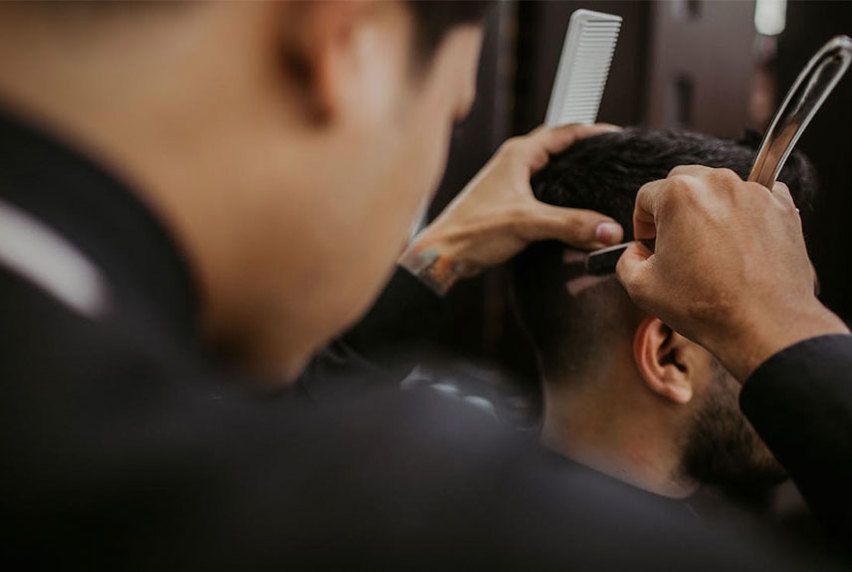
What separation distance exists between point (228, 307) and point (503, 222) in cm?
70

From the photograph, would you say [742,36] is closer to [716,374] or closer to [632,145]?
[632,145]

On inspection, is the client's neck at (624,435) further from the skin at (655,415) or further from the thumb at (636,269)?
the thumb at (636,269)

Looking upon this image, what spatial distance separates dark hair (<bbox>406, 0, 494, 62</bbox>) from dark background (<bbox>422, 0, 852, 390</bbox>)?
0.51 meters

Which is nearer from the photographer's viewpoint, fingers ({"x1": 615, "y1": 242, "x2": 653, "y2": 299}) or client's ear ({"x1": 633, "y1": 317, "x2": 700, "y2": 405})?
fingers ({"x1": 615, "y1": 242, "x2": 653, "y2": 299})

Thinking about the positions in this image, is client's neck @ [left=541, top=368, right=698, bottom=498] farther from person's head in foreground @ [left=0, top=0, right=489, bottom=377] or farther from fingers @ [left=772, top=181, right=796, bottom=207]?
person's head in foreground @ [left=0, top=0, right=489, bottom=377]

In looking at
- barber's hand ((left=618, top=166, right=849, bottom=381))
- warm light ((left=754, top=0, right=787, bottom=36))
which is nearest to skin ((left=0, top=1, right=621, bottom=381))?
barber's hand ((left=618, top=166, right=849, bottom=381))

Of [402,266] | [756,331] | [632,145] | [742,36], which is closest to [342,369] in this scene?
[402,266]

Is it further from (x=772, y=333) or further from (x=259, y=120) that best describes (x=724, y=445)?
(x=259, y=120)

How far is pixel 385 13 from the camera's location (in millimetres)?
514

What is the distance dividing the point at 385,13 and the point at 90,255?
0.78 ft

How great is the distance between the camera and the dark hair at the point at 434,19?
0.54 metres

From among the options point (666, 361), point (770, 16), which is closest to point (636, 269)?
point (666, 361)

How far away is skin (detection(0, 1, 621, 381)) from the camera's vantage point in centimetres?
44

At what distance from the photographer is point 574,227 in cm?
108
